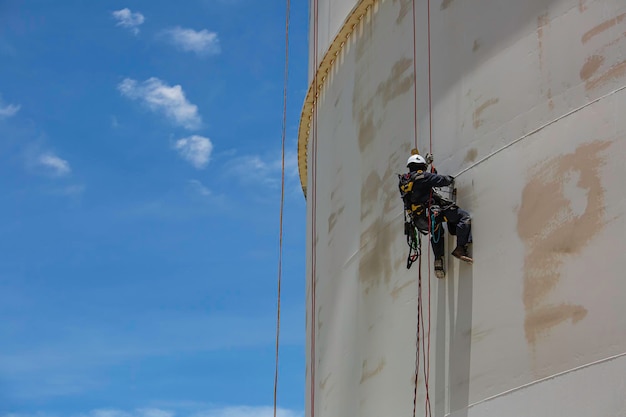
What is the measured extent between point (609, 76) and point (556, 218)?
1.26 m

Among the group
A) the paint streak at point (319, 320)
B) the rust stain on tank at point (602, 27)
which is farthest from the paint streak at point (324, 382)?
the rust stain on tank at point (602, 27)

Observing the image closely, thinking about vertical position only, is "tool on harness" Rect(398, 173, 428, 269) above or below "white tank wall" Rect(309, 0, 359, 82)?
below

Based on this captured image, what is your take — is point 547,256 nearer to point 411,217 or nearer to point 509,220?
point 509,220

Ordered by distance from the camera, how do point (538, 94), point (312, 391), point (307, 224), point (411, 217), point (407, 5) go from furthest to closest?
point (307, 224) < point (312, 391) < point (407, 5) < point (411, 217) < point (538, 94)

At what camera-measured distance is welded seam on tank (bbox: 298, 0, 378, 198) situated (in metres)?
13.1

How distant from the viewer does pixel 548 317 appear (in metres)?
8.70

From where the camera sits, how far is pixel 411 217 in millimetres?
10188

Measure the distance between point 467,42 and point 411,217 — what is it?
1.87m

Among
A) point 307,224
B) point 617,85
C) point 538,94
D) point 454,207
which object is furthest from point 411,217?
point 307,224

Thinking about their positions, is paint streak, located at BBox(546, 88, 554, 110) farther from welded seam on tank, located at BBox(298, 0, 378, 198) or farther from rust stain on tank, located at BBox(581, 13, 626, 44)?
welded seam on tank, located at BBox(298, 0, 378, 198)

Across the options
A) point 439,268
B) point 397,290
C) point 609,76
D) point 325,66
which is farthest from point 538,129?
point 325,66

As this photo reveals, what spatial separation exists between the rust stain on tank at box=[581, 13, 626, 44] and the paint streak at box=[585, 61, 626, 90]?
38 centimetres

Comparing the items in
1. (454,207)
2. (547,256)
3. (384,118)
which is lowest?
(547,256)

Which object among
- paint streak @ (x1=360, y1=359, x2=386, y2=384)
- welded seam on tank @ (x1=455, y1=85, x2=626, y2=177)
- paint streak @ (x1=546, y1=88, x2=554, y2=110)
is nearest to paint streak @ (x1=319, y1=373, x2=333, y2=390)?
paint streak @ (x1=360, y1=359, x2=386, y2=384)
